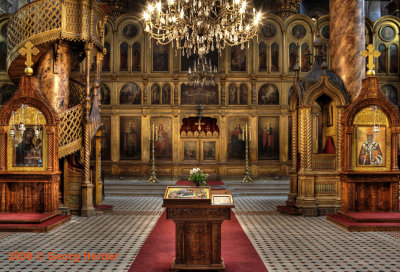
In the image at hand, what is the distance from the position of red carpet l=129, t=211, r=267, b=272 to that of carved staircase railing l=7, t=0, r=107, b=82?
530cm

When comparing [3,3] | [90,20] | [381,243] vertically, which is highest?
[3,3]

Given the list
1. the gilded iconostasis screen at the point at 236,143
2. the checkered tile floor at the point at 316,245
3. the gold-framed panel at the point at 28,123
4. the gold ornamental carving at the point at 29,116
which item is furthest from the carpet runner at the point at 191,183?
the gold ornamental carving at the point at 29,116

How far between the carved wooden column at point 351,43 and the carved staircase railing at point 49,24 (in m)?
6.83

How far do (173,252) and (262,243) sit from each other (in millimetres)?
1649

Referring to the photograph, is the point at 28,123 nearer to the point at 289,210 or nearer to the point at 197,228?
the point at 197,228

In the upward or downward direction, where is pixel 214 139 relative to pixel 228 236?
upward

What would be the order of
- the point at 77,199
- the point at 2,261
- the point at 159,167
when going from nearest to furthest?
the point at 2,261, the point at 77,199, the point at 159,167

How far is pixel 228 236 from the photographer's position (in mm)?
6930

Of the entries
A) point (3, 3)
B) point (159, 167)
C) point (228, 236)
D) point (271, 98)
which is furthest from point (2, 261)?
point (3, 3)

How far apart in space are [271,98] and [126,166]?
7.02 metres

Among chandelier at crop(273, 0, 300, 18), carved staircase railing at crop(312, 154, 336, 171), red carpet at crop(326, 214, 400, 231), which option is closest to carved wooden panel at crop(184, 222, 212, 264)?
red carpet at crop(326, 214, 400, 231)

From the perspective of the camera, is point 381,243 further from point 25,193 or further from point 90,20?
point 90,20

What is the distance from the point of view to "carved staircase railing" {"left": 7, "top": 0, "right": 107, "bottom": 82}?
888 centimetres

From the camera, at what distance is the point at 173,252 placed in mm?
5836
